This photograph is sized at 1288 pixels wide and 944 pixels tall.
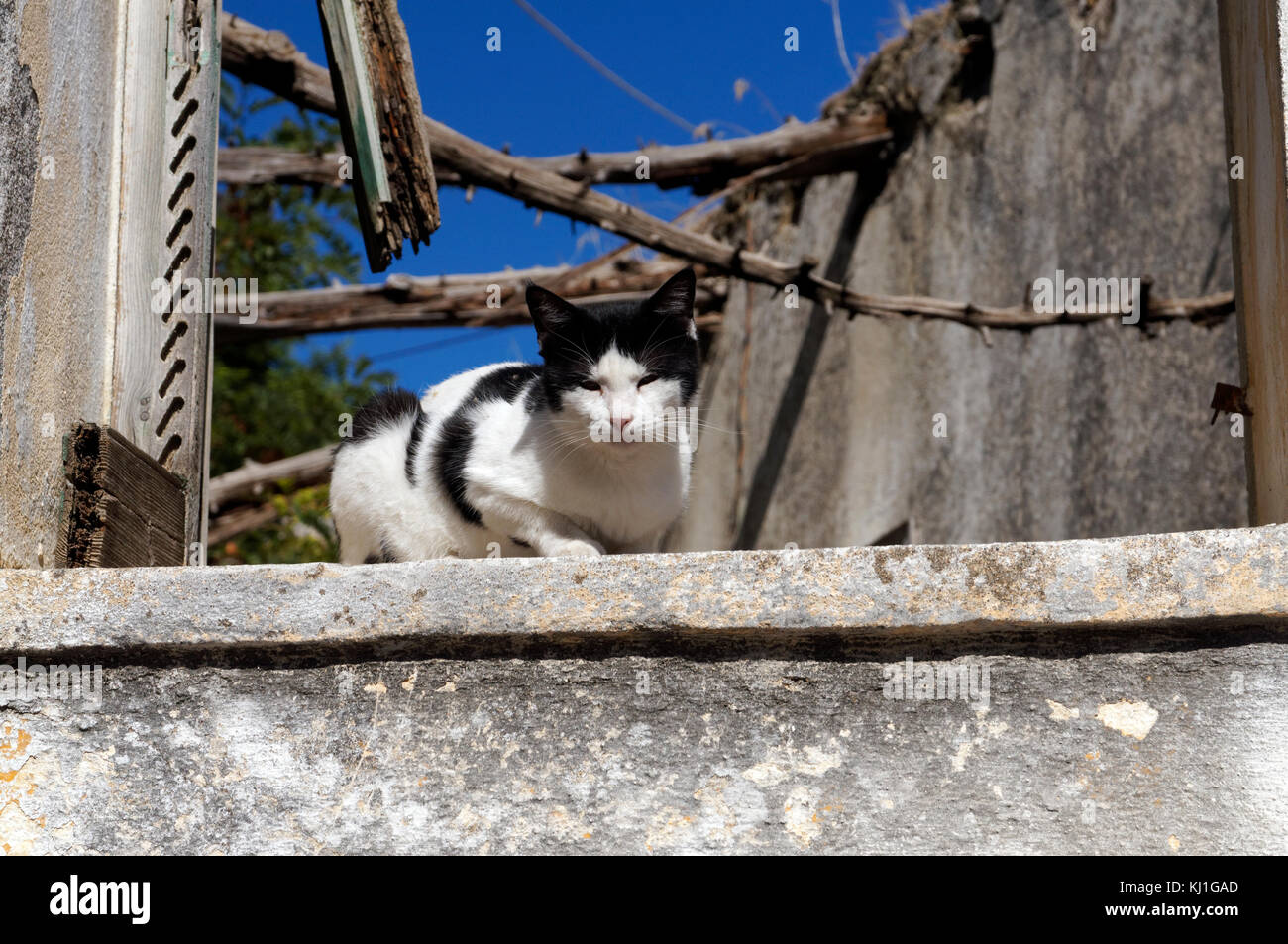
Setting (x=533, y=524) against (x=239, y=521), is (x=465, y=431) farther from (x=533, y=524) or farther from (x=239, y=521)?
(x=239, y=521)

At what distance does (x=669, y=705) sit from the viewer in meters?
1.79

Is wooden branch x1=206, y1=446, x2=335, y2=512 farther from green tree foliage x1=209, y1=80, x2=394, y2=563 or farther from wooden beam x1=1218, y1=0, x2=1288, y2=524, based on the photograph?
wooden beam x1=1218, y1=0, x2=1288, y2=524

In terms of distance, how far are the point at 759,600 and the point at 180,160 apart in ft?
5.16

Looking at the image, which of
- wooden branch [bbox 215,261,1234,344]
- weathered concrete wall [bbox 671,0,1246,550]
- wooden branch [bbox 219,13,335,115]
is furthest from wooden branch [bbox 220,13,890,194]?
wooden branch [bbox 219,13,335,115]

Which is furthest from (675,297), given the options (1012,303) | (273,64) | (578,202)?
(1012,303)

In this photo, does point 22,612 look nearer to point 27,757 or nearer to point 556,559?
point 27,757

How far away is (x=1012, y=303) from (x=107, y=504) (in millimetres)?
4320

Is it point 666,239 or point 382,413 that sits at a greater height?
point 666,239

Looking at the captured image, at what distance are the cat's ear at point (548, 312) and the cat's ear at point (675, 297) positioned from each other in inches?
7.8

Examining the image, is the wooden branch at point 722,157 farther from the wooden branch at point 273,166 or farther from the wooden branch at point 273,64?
the wooden branch at point 273,64

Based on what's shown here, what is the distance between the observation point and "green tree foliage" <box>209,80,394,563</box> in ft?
26.2

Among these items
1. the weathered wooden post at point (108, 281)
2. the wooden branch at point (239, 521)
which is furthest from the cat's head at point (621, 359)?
the wooden branch at point (239, 521)

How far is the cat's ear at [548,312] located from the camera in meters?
3.01
